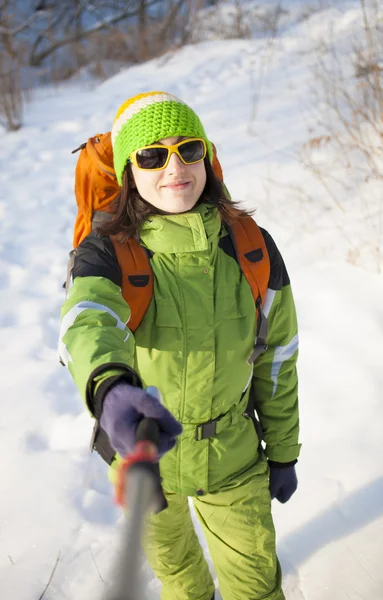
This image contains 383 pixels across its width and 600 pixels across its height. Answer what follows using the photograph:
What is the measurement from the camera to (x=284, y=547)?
7.16ft

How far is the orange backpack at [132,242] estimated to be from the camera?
1.32 metres

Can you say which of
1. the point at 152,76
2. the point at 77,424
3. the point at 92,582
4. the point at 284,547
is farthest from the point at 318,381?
the point at 152,76

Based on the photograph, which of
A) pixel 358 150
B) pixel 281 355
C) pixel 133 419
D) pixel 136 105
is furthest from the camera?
pixel 358 150

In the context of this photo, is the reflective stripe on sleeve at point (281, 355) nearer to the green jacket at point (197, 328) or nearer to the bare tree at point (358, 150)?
the green jacket at point (197, 328)

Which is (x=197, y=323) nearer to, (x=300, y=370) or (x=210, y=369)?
(x=210, y=369)

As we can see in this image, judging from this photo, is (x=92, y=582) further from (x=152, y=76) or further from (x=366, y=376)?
(x=152, y=76)

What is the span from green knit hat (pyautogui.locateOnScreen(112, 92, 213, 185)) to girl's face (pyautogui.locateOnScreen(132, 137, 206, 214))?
0.10 ft

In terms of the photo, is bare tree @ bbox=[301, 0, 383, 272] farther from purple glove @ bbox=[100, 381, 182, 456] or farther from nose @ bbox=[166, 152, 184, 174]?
purple glove @ bbox=[100, 381, 182, 456]

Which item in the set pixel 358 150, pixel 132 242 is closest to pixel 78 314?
pixel 132 242

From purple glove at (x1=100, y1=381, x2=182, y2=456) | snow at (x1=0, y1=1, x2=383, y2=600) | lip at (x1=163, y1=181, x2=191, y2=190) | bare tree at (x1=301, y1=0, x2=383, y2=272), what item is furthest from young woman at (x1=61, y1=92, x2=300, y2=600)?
bare tree at (x1=301, y1=0, x2=383, y2=272)

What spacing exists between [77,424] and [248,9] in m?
9.61

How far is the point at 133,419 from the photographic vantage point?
2.71 feet

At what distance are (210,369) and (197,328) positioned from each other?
0.40 feet

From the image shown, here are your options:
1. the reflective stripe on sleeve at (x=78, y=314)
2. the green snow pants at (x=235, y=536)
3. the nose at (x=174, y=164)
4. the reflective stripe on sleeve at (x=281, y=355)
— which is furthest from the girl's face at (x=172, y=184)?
the green snow pants at (x=235, y=536)
